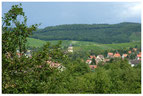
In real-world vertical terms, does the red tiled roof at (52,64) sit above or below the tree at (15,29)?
below

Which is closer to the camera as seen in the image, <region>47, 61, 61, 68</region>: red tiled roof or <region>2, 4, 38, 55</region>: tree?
<region>2, 4, 38, 55</region>: tree

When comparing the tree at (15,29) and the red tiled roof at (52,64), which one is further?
the red tiled roof at (52,64)

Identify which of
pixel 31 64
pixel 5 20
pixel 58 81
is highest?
pixel 5 20

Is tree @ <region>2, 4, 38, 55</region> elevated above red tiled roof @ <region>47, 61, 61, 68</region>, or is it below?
above

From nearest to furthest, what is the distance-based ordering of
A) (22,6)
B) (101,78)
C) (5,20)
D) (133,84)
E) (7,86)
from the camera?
(7,86) → (5,20) → (22,6) → (101,78) → (133,84)

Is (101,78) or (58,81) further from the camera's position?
(101,78)

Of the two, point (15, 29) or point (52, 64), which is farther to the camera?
point (52, 64)

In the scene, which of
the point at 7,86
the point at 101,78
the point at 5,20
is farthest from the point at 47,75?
the point at 101,78

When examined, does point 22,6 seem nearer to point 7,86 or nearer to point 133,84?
point 7,86

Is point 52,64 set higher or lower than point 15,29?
lower

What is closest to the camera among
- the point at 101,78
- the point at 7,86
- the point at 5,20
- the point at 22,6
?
the point at 7,86

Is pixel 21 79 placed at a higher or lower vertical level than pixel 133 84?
higher
